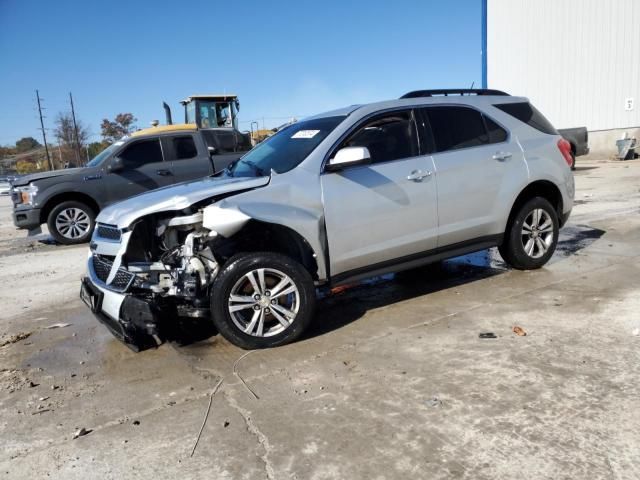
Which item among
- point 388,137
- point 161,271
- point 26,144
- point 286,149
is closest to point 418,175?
point 388,137

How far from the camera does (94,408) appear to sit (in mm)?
3312

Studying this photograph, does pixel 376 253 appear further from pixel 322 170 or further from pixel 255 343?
pixel 255 343

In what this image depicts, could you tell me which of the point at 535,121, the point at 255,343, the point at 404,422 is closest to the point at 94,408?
the point at 255,343

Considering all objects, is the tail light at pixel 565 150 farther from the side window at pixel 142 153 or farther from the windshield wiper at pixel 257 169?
the side window at pixel 142 153

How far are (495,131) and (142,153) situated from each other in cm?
703

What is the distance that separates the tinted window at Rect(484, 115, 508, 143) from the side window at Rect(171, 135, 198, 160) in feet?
21.3

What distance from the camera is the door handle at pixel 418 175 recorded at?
15.1 feet

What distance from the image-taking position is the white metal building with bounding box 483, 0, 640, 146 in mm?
22547

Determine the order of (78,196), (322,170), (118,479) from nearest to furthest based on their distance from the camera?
1. (118,479)
2. (322,170)
3. (78,196)

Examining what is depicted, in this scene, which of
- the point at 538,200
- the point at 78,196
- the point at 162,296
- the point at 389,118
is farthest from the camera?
the point at 78,196

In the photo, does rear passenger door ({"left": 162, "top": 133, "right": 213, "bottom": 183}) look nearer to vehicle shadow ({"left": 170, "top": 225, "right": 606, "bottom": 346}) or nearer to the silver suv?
the silver suv

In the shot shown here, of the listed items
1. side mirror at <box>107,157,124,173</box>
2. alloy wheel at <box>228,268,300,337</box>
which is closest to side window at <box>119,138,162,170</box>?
side mirror at <box>107,157,124,173</box>

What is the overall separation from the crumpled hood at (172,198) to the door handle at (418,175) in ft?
4.21

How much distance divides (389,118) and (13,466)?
3771 mm
